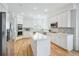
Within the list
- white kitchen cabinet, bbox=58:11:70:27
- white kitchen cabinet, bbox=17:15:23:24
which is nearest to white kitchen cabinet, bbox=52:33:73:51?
white kitchen cabinet, bbox=58:11:70:27

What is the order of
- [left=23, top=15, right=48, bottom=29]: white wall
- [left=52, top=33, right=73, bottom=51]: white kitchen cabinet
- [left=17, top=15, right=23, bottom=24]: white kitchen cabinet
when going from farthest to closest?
1. [left=52, top=33, right=73, bottom=51]: white kitchen cabinet
2. [left=23, top=15, right=48, bottom=29]: white wall
3. [left=17, top=15, right=23, bottom=24]: white kitchen cabinet

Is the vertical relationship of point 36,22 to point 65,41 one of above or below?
above

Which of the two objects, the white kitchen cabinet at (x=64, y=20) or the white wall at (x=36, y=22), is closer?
the white wall at (x=36, y=22)

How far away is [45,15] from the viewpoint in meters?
3.28

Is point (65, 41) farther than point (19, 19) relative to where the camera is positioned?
Yes

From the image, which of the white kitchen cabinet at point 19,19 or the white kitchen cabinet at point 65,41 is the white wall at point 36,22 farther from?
the white kitchen cabinet at point 65,41

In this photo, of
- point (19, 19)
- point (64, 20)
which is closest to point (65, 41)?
point (64, 20)

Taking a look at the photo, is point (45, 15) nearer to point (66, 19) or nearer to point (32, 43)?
point (32, 43)

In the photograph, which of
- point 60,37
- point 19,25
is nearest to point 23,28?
point 19,25

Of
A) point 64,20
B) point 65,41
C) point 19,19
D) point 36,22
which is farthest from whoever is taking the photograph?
point 64,20

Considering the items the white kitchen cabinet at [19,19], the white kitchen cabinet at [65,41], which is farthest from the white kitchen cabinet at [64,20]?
the white kitchen cabinet at [19,19]

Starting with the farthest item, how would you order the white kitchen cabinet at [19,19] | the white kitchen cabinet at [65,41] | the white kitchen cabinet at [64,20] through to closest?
the white kitchen cabinet at [64,20]
the white kitchen cabinet at [65,41]
the white kitchen cabinet at [19,19]

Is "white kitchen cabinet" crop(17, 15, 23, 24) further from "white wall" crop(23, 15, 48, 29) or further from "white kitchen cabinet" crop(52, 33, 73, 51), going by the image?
"white kitchen cabinet" crop(52, 33, 73, 51)

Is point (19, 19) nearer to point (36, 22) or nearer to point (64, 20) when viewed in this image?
point (36, 22)
